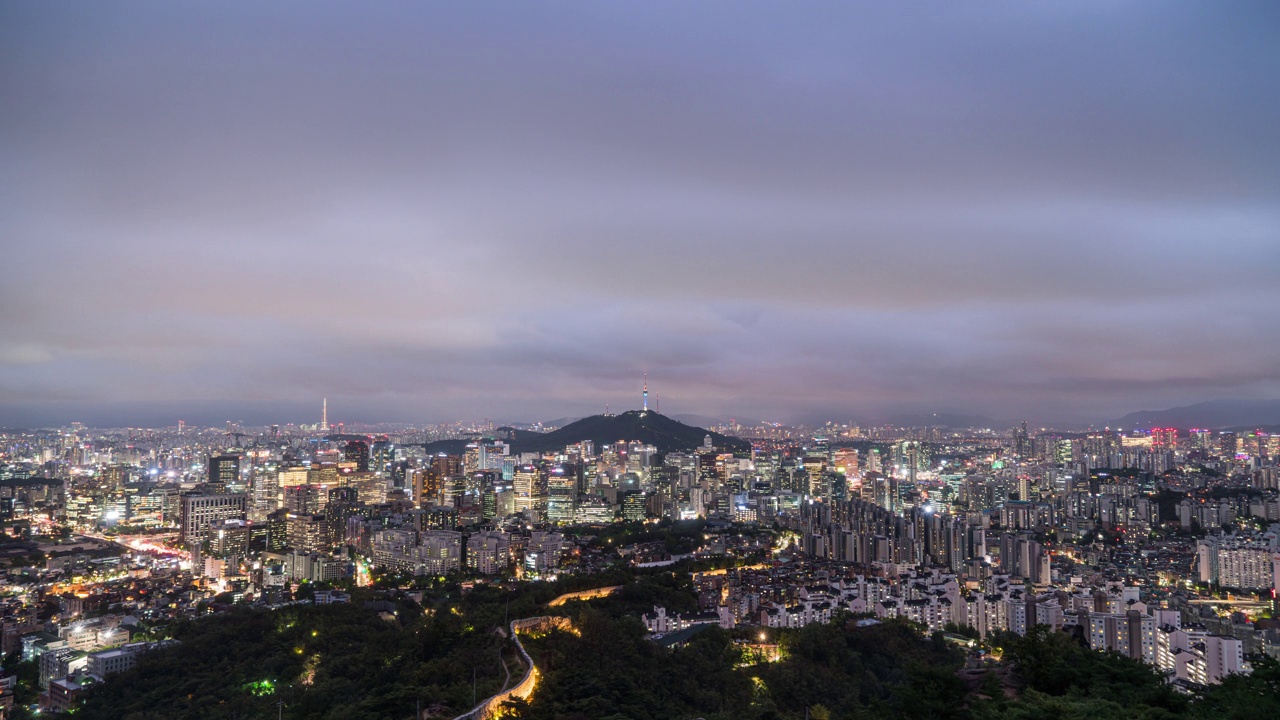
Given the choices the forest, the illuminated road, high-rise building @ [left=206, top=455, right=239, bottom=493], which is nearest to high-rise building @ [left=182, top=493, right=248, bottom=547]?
high-rise building @ [left=206, top=455, right=239, bottom=493]

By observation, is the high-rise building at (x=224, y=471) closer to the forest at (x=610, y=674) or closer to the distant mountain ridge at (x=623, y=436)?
the distant mountain ridge at (x=623, y=436)

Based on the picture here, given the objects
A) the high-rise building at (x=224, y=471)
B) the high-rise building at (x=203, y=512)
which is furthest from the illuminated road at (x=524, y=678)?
the high-rise building at (x=224, y=471)

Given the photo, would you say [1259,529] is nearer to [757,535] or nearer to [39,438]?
[757,535]

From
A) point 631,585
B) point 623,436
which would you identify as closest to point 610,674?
point 631,585

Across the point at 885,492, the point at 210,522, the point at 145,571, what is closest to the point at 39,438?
the point at 210,522

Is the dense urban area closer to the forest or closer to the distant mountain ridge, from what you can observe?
the forest

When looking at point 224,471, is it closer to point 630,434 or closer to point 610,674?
point 630,434
